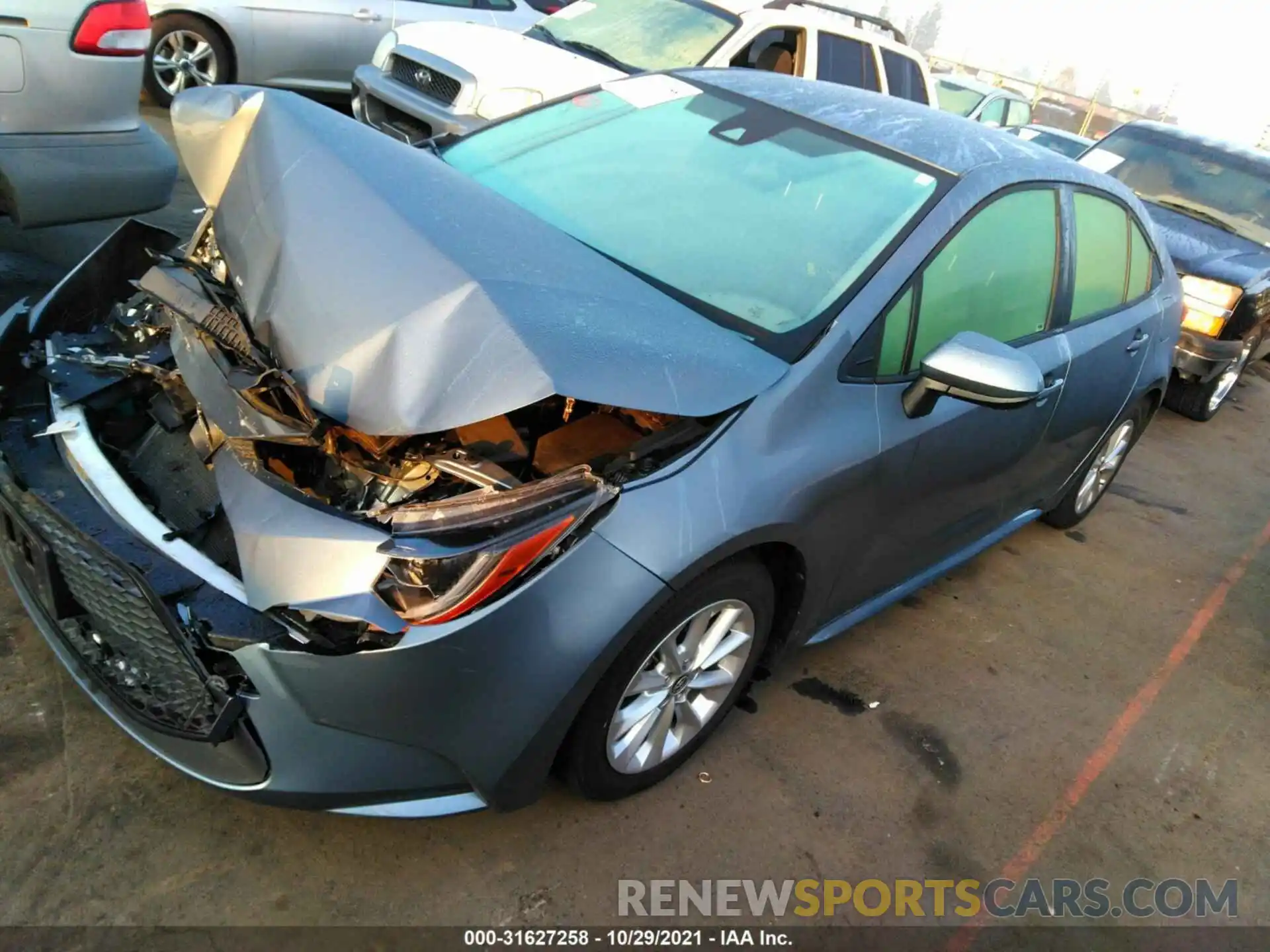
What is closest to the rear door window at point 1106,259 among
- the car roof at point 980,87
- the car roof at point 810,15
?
the car roof at point 810,15

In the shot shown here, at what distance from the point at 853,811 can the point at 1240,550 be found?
135 inches

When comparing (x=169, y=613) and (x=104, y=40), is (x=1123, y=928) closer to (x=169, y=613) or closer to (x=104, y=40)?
(x=169, y=613)

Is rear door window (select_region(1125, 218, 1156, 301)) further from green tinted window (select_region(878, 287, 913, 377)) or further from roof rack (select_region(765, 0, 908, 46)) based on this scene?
roof rack (select_region(765, 0, 908, 46))

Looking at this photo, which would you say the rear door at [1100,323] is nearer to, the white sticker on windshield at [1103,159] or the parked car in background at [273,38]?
the white sticker on windshield at [1103,159]

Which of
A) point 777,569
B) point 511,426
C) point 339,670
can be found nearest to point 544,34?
point 511,426

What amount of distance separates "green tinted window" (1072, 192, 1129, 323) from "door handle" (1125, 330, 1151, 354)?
0.57ft

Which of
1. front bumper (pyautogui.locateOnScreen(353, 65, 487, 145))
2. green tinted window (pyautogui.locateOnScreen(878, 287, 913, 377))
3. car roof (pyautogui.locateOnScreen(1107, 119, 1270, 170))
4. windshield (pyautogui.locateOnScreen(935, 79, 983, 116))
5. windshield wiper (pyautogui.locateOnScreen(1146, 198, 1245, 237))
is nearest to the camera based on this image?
green tinted window (pyautogui.locateOnScreen(878, 287, 913, 377))

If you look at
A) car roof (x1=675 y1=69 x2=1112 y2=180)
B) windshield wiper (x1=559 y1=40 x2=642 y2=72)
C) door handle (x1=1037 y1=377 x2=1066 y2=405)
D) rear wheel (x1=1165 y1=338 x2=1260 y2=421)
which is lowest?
rear wheel (x1=1165 y1=338 x2=1260 y2=421)

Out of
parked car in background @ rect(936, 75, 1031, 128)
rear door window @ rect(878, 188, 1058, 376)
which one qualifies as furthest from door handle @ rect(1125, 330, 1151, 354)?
parked car in background @ rect(936, 75, 1031, 128)

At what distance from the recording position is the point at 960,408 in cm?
283

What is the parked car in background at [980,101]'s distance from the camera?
11336 mm

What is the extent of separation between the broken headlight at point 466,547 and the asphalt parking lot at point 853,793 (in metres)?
0.79

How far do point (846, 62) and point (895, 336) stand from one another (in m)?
5.40

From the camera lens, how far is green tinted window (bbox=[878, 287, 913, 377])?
2566 mm
